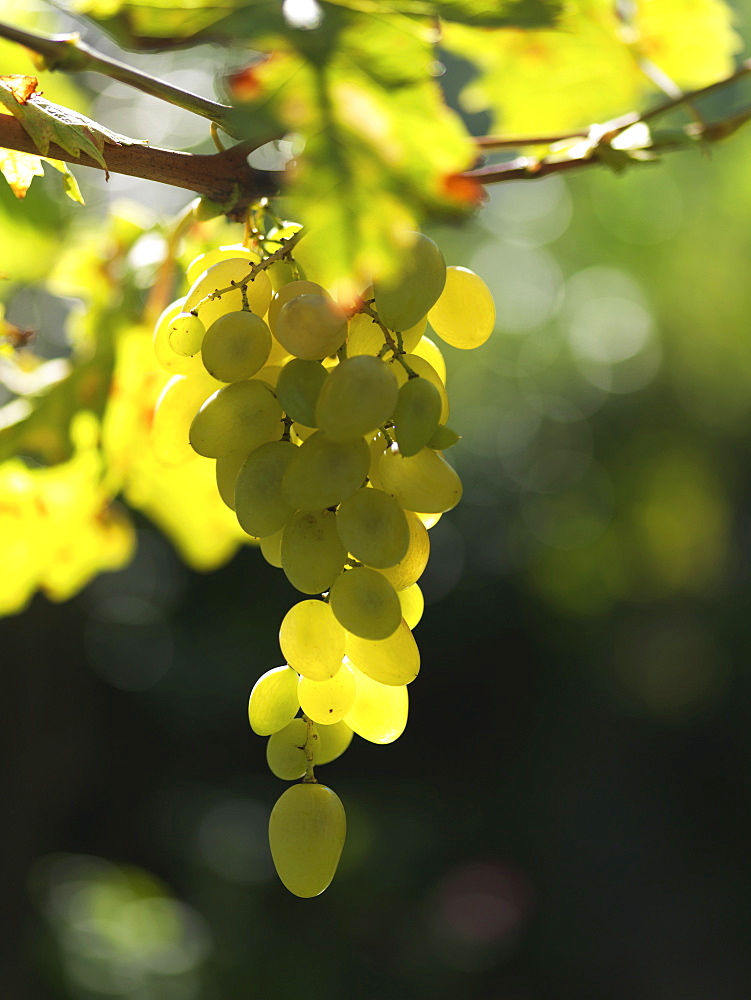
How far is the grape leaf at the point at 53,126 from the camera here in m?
0.24

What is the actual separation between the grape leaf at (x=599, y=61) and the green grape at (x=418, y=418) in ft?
1.18

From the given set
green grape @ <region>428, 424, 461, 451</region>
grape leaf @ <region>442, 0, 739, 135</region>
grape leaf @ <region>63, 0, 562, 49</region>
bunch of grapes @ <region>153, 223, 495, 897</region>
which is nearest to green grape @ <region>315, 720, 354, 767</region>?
bunch of grapes @ <region>153, 223, 495, 897</region>

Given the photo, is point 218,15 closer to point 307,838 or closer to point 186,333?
point 186,333

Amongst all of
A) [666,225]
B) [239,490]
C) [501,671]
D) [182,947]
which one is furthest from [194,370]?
[666,225]

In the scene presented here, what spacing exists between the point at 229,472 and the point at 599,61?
0.42 metres

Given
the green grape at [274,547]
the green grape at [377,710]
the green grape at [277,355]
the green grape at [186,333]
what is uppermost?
the green grape at [186,333]

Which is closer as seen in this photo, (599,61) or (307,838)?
(307,838)

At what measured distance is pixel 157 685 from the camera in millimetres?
3334

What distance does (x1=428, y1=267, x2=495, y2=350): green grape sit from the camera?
292 mm

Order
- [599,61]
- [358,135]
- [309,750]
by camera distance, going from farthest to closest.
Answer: [599,61]
[309,750]
[358,135]

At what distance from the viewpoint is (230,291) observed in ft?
0.90

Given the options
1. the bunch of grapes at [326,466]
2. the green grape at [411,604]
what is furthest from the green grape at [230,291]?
the green grape at [411,604]

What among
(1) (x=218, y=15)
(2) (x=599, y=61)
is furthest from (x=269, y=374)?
(2) (x=599, y=61)

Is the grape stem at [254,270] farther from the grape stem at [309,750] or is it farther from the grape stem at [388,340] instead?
the grape stem at [309,750]
